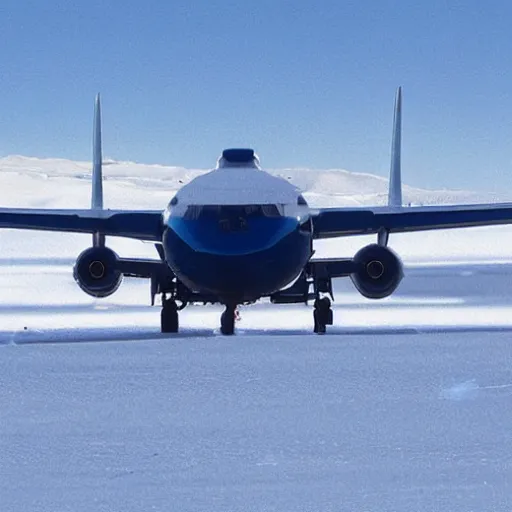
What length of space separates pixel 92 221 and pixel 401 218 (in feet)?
20.2

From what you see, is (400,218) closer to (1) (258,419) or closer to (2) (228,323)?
(2) (228,323)

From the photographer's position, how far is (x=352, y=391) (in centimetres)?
1195

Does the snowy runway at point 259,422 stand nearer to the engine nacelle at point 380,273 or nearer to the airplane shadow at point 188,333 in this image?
the airplane shadow at point 188,333

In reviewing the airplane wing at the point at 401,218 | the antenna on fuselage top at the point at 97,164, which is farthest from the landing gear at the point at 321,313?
the antenna on fuselage top at the point at 97,164

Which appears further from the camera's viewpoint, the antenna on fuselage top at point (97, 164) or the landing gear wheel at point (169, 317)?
the antenna on fuselage top at point (97, 164)

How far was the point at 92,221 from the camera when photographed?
2445 cm

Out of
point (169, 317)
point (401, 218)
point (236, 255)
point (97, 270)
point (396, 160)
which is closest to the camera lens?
point (236, 255)

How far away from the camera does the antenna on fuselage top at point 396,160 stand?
28328mm

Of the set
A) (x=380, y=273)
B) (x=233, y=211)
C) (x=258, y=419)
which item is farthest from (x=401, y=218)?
(x=258, y=419)

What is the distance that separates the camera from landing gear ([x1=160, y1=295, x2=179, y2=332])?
22484 millimetres

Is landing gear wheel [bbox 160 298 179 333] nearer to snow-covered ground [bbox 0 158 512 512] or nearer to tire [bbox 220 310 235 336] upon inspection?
snow-covered ground [bbox 0 158 512 512]

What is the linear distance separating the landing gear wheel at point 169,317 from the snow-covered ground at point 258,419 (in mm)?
436

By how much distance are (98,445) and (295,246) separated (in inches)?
477

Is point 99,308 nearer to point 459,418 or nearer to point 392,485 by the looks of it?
point 459,418
